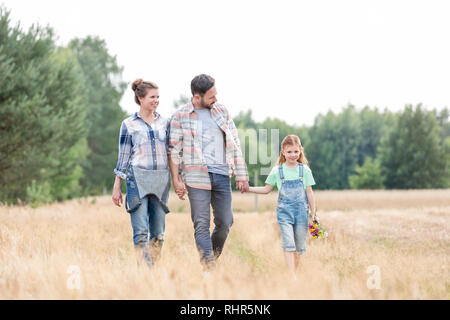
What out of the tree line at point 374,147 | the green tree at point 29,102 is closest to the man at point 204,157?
the green tree at point 29,102

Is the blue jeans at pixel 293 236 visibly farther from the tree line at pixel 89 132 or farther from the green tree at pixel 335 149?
the green tree at pixel 335 149

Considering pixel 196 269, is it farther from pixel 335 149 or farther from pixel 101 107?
pixel 335 149

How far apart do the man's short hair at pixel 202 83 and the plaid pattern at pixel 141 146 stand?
0.58 meters

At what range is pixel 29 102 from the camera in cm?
1798

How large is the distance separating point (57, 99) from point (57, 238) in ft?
49.9

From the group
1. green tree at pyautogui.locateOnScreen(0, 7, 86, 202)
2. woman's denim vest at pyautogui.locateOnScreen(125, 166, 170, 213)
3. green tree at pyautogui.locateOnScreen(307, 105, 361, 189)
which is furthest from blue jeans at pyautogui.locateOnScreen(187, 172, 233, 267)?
green tree at pyautogui.locateOnScreen(307, 105, 361, 189)

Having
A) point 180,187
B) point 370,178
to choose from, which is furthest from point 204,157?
point 370,178

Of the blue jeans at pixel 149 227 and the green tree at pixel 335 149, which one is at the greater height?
the green tree at pixel 335 149

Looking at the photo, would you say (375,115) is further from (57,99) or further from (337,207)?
(57,99)

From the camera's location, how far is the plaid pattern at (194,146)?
5156mm

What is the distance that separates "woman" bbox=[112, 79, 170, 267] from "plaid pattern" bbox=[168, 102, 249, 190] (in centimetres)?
16

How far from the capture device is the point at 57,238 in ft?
25.4

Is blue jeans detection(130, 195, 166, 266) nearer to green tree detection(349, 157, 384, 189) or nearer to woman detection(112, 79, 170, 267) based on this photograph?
woman detection(112, 79, 170, 267)
